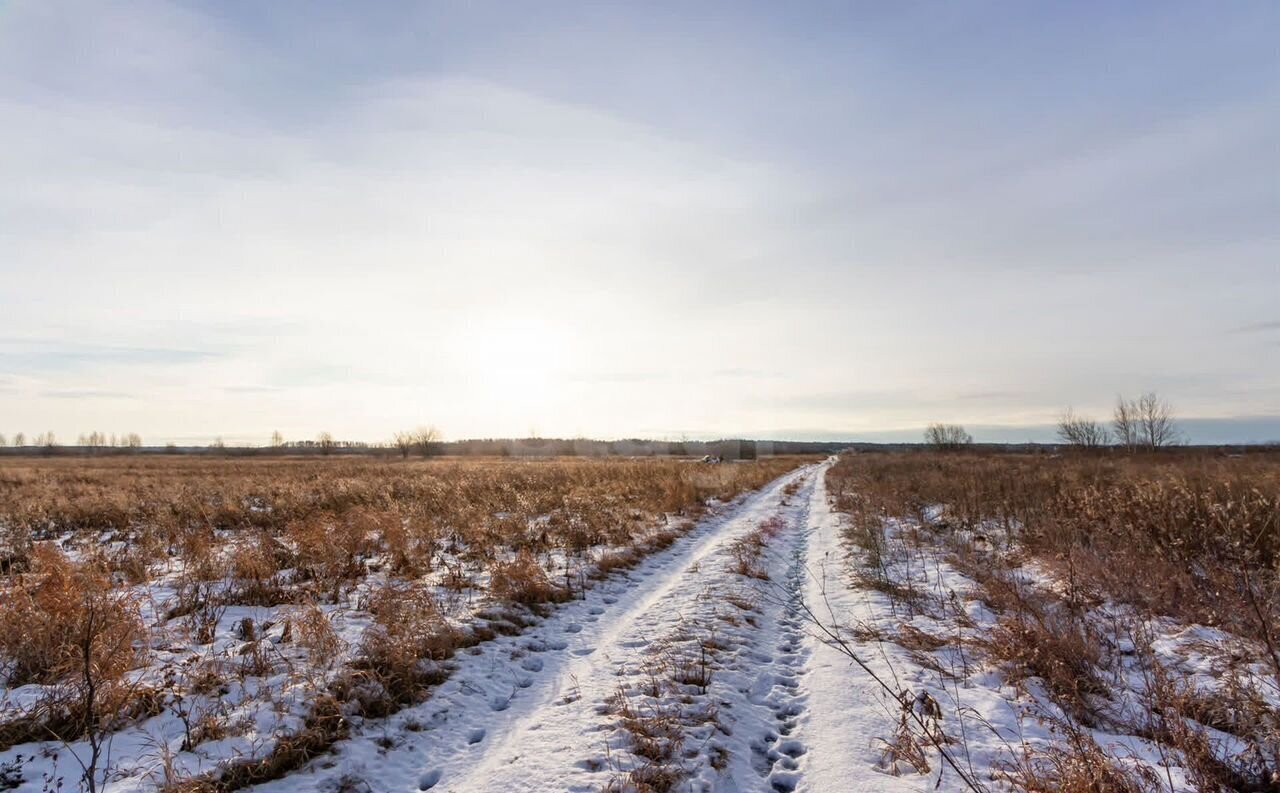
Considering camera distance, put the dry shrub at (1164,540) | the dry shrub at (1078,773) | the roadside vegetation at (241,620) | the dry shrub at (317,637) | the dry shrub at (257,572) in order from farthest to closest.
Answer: the dry shrub at (257,572) → the dry shrub at (1164,540) → the dry shrub at (317,637) → the roadside vegetation at (241,620) → the dry shrub at (1078,773)

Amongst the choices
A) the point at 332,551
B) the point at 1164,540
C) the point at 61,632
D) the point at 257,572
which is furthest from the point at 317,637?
the point at 1164,540

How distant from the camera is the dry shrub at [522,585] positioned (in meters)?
8.36

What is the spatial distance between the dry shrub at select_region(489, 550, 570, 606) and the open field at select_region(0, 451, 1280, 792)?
5 cm

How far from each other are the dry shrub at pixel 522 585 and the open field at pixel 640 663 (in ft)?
0.16

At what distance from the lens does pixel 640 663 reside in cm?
627

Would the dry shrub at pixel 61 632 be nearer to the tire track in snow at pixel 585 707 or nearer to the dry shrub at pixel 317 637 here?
the dry shrub at pixel 317 637

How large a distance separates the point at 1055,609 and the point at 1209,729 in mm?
2940

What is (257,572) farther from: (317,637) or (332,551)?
(317,637)

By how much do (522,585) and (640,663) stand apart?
2889mm

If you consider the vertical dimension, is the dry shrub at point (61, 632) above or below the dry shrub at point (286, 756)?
above

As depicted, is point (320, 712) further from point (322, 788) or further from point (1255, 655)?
point (1255, 655)

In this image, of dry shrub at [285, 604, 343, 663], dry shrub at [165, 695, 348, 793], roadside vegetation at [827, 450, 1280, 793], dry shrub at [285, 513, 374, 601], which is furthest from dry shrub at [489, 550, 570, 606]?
roadside vegetation at [827, 450, 1280, 793]

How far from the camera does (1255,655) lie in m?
5.55

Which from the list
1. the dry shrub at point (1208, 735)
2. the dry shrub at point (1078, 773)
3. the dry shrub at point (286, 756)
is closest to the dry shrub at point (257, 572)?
the dry shrub at point (286, 756)
